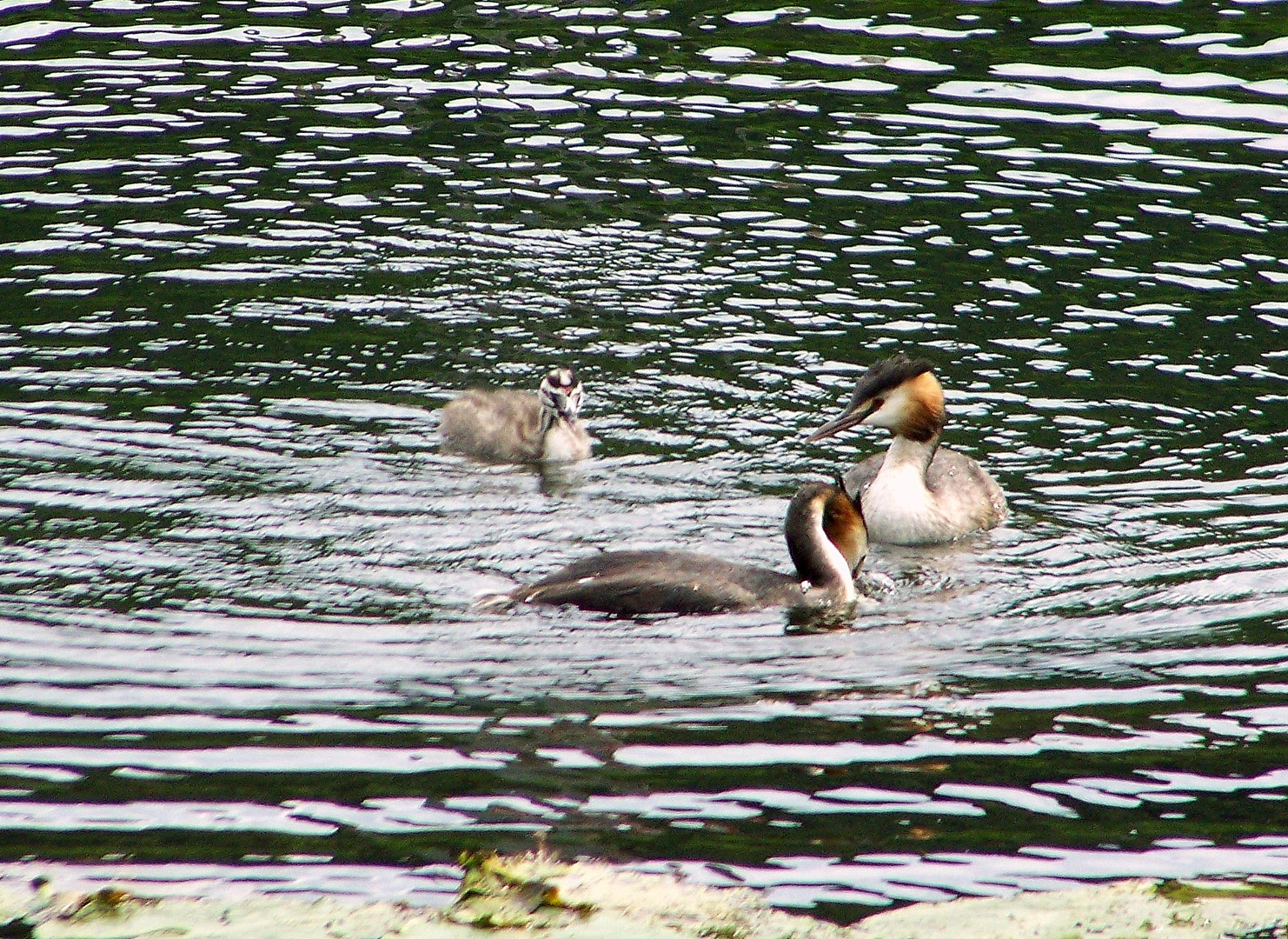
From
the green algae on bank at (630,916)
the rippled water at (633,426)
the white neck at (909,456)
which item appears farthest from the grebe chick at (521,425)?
the green algae on bank at (630,916)

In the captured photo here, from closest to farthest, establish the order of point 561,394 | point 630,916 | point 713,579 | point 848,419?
1. point 630,916
2. point 713,579
3. point 848,419
4. point 561,394

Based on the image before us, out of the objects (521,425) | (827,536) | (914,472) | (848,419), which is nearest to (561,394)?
(521,425)

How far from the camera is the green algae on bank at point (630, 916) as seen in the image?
5246 millimetres

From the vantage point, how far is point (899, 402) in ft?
33.4

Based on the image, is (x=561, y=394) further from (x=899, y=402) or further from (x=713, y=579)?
(x=713, y=579)

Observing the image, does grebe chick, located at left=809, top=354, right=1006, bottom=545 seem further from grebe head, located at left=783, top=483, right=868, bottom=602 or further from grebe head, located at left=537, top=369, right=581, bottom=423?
grebe head, located at left=537, top=369, right=581, bottom=423

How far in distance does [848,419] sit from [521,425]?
198 centimetres

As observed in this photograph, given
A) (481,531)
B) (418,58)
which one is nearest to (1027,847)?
(481,531)

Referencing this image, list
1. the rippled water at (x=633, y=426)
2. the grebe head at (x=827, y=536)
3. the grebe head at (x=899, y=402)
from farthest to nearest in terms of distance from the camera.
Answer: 1. the grebe head at (x=899, y=402)
2. the grebe head at (x=827, y=536)
3. the rippled water at (x=633, y=426)

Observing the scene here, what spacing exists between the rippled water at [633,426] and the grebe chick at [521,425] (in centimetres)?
Result: 21

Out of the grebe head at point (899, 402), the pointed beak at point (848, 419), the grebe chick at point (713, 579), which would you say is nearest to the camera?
the grebe chick at point (713, 579)

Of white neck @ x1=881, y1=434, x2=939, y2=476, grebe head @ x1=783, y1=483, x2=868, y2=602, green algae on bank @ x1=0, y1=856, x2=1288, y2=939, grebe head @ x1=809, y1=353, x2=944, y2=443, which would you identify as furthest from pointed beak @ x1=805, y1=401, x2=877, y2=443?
green algae on bank @ x1=0, y1=856, x2=1288, y2=939

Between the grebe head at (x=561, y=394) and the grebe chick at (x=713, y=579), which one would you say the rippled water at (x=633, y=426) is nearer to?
the grebe chick at (x=713, y=579)

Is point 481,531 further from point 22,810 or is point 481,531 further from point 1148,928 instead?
point 1148,928
